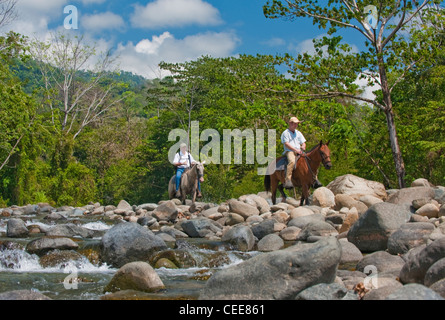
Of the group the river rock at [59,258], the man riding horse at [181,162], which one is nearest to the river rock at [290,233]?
the river rock at [59,258]

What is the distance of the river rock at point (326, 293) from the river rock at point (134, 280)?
226 cm

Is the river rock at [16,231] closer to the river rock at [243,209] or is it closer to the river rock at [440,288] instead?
the river rock at [243,209]

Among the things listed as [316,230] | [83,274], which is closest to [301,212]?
[316,230]

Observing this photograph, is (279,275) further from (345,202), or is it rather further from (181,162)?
(181,162)

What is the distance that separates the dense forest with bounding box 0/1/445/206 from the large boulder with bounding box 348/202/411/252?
8.53 m

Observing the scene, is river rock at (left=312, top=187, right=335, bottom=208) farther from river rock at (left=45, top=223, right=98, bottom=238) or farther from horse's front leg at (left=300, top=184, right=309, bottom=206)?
river rock at (left=45, top=223, right=98, bottom=238)

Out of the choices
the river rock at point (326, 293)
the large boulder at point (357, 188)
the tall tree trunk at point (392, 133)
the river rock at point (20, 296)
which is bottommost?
the river rock at point (20, 296)

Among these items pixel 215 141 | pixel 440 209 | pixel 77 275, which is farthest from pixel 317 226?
pixel 215 141

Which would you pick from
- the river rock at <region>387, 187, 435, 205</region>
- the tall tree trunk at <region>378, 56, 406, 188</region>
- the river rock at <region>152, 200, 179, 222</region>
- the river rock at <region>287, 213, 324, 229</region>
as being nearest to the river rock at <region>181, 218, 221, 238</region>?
the river rock at <region>287, 213, 324, 229</region>

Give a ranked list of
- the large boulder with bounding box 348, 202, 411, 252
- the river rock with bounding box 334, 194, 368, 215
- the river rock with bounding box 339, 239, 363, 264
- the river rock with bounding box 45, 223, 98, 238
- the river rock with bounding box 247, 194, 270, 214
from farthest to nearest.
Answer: the river rock with bounding box 247, 194, 270, 214
the river rock with bounding box 334, 194, 368, 215
the river rock with bounding box 45, 223, 98, 238
the large boulder with bounding box 348, 202, 411, 252
the river rock with bounding box 339, 239, 363, 264

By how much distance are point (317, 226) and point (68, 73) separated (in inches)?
1377

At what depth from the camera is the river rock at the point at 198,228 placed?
12.7 meters

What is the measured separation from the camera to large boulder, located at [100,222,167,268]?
867cm

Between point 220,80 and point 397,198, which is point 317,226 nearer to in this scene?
point 397,198
